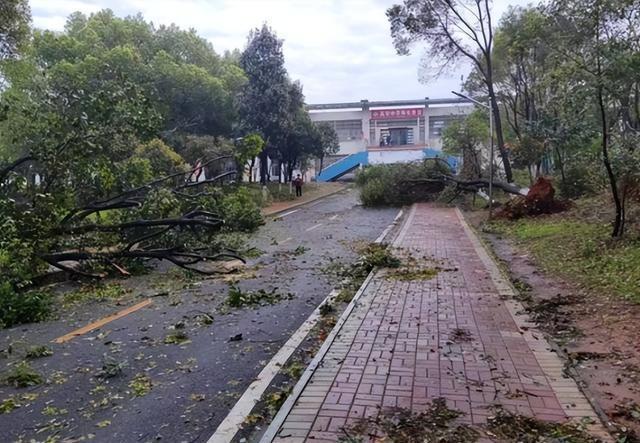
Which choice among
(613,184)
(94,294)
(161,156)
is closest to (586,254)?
(613,184)


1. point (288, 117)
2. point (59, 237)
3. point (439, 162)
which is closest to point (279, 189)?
point (288, 117)

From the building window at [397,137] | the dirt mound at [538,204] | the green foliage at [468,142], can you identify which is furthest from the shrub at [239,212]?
the building window at [397,137]

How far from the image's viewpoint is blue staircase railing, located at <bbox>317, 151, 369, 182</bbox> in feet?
195

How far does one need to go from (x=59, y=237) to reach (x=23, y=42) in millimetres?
10468

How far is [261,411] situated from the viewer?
441cm

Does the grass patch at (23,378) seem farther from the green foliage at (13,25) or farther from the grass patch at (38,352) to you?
the green foliage at (13,25)

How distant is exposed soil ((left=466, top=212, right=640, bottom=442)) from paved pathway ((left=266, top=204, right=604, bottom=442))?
188 mm

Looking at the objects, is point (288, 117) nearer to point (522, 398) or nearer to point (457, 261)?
point (457, 261)

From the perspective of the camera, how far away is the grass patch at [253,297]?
8242 mm

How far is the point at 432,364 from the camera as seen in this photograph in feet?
17.0

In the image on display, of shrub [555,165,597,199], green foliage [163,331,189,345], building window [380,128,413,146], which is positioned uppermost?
building window [380,128,413,146]

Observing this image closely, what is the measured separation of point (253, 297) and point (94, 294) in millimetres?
2723

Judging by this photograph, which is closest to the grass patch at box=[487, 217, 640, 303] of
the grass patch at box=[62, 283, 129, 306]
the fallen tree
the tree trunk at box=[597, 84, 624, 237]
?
the tree trunk at box=[597, 84, 624, 237]

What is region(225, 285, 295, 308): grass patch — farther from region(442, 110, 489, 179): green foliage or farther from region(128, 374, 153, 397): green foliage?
region(442, 110, 489, 179): green foliage
